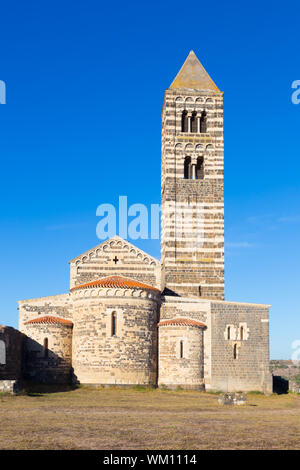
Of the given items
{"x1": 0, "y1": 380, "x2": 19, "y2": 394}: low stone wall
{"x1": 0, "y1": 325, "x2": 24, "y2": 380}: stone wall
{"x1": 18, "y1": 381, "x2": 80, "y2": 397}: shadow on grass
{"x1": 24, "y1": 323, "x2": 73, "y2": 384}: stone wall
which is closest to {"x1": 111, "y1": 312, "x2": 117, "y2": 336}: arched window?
{"x1": 24, "y1": 323, "x2": 73, "y2": 384}: stone wall

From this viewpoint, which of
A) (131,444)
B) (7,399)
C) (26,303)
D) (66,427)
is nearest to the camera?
(131,444)

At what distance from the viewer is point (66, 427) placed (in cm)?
1574

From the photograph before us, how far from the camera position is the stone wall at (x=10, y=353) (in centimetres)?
2858

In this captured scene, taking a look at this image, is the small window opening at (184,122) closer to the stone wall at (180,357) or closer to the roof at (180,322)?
the roof at (180,322)

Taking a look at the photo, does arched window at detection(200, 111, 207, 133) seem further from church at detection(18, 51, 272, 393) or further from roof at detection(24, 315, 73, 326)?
roof at detection(24, 315, 73, 326)

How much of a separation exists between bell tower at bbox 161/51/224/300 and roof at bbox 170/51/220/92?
0.07 m

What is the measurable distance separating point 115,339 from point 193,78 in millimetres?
21472

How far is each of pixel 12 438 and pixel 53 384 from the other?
18.9m

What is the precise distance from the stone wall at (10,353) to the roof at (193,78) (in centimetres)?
Result: 2163

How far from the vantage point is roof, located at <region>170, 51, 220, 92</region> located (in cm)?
4253

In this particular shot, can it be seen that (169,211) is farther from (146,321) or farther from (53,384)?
(53,384)

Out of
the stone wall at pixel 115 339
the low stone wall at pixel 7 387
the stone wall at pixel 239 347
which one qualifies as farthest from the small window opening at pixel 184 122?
the low stone wall at pixel 7 387
